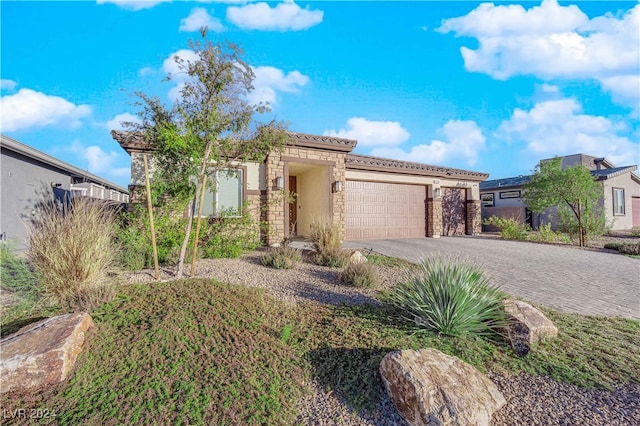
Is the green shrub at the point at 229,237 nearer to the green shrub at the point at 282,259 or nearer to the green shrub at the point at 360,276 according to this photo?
the green shrub at the point at 282,259

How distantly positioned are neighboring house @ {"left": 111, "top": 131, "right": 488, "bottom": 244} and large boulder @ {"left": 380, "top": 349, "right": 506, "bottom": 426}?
6310mm

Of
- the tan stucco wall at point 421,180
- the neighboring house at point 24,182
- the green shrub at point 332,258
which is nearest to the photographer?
the green shrub at point 332,258

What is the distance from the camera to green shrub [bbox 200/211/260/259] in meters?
7.75

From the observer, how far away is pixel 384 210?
1302 cm

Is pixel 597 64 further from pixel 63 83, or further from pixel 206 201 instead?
pixel 63 83

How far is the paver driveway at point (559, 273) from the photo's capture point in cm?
532

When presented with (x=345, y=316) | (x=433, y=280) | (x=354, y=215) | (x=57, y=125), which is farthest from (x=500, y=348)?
(x=57, y=125)

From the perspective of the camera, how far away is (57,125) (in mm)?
9477

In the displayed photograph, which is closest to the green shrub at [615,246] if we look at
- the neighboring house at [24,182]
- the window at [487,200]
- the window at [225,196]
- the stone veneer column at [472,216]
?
the stone veneer column at [472,216]

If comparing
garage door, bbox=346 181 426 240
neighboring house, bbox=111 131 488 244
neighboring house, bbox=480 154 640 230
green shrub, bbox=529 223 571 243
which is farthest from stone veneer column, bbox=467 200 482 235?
neighboring house, bbox=480 154 640 230

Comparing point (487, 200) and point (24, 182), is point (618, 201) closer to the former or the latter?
point (487, 200)

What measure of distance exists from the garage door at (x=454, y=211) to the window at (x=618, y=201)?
1273 cm

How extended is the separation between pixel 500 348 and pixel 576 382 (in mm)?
687

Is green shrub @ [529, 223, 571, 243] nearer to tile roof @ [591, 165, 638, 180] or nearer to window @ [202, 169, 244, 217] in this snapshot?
tile roof @ [591, 165, 638, 180]
